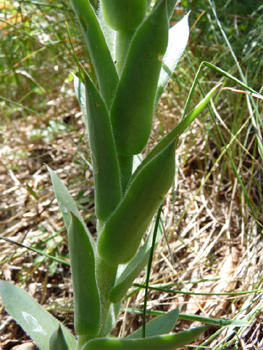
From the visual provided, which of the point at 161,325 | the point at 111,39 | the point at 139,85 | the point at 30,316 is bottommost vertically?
the point at 161,325

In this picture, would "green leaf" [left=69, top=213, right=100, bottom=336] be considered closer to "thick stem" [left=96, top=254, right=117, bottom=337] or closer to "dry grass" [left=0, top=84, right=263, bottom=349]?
"thick stem" [left=96, top=254, right=117, bottom=337]

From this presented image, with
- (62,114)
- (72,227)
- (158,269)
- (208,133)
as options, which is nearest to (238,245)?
(158,269)

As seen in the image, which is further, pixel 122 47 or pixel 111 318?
pixel 111 318

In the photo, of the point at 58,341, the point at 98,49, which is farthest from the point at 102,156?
the point at 58,341

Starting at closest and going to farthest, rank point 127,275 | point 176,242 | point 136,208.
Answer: point 136,208
point 127,275
point 176,242

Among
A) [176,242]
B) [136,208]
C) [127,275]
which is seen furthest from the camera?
[176,242]

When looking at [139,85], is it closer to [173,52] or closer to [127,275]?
[173,52]

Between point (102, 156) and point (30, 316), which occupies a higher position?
point (102, 156)
